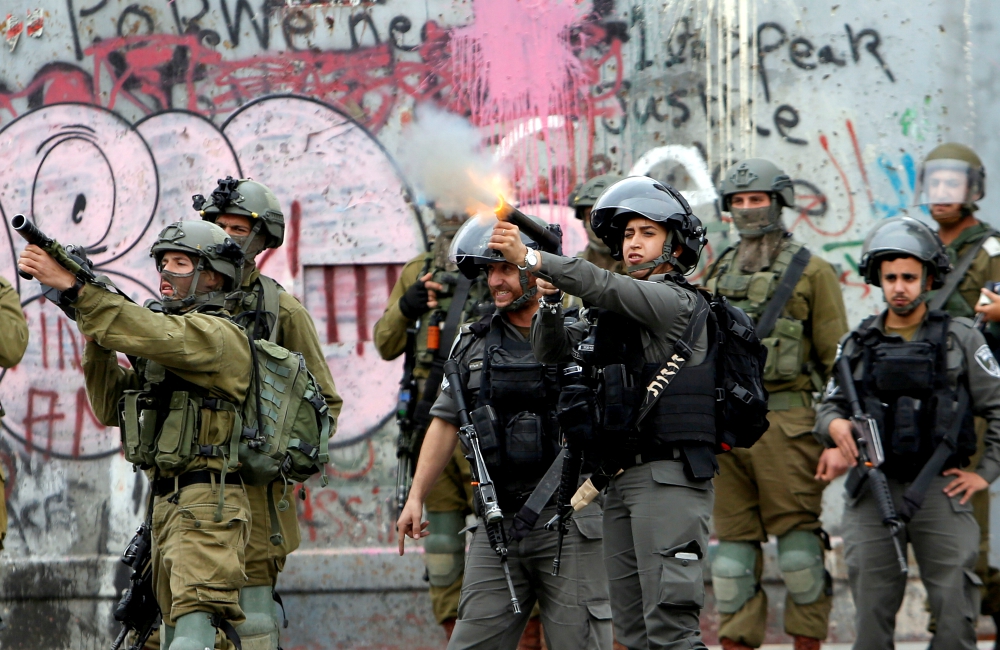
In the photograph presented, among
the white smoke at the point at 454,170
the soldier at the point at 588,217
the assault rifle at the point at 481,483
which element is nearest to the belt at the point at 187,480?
the assault rifle at the point at 481,483

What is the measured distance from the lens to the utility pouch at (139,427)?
4.81 meters

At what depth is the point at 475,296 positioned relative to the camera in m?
6.35

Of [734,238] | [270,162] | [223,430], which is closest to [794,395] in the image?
[734,238]

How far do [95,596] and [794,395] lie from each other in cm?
400

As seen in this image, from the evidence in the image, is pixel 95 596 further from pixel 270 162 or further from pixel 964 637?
pixel 964 637

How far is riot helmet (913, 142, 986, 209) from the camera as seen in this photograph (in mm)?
6422

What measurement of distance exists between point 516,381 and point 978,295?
103 inches

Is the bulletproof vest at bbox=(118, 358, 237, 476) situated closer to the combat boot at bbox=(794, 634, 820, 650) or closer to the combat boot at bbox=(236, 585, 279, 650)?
the combat boot at bbox=(236, 585, 279, 650)

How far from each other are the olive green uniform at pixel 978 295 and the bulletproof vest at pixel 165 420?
3.41 meters

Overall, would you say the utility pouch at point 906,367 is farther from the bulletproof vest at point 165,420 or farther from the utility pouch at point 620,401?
the bulletproof vest at point 165,420

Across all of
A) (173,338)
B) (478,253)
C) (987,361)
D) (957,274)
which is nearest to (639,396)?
(478,253)

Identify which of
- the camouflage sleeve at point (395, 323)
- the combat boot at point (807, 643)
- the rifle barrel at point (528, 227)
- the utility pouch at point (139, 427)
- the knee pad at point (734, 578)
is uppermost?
the rifle barrel at point (528, 227)

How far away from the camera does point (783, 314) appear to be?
20.5ft

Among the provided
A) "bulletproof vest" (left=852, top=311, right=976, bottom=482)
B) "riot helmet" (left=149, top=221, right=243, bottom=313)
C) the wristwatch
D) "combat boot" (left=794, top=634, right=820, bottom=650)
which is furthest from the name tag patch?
"riot helmet" (left=149, top=221, right=243, bottom=313)
